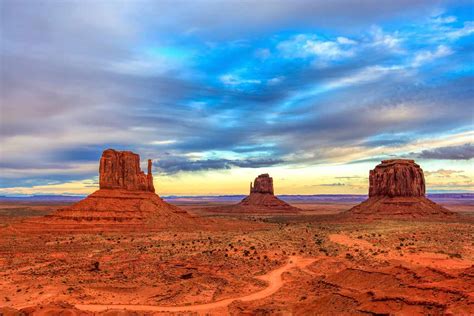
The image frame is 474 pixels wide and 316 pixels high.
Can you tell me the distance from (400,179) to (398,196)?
460cm

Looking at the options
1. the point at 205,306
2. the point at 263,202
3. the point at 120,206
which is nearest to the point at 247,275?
the point at 205,306

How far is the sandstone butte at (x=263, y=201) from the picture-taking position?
159 m

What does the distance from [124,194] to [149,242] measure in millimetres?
29364

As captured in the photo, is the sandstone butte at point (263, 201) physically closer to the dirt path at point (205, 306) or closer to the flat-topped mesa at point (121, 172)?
the flat-topped mesa at point (121, 172)

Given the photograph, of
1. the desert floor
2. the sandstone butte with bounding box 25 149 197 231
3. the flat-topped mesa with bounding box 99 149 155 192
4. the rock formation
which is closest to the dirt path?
the desert floor

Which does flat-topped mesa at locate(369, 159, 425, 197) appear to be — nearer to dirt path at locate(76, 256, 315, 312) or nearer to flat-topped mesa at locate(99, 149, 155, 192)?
flat-topped mesa at locate(99, 149, 155, 192)

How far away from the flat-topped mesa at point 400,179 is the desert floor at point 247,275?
41.2m

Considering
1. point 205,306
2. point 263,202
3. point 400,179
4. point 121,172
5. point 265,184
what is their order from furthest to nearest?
point 265,184, point 263,202, point 400,179, point 121,172, point 205,306

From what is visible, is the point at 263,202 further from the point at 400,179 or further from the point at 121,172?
the point at 121,172

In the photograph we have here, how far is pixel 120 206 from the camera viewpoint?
7525 cm

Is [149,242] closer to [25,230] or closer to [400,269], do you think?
[25,230]

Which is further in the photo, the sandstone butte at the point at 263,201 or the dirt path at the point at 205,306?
the sandstone butte at the point at 263,201

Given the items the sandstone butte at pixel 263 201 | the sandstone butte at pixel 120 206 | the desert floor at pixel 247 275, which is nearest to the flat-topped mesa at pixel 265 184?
the sandstone butte at pixel 263 201

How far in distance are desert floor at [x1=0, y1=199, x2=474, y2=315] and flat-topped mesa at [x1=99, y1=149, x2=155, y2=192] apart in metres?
25.0
